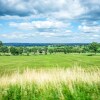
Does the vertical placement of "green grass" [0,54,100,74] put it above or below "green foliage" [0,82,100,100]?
below

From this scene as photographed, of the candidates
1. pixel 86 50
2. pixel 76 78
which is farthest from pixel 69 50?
pixel 76 78

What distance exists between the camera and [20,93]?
31.9 ft

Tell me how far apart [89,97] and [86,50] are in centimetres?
16672

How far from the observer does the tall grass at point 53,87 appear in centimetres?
930

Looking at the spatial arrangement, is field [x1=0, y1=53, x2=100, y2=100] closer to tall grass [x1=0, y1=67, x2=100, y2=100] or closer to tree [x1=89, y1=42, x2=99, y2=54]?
tall grass [x1=0, y1=67, x2=100, y2=100]

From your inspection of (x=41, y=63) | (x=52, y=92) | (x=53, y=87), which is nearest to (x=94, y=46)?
(x=41, y=63)

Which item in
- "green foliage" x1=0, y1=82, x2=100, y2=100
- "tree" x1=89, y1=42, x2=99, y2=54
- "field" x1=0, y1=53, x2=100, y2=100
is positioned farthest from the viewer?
"tree" x1=89, y1=42, x2=99, y2=54

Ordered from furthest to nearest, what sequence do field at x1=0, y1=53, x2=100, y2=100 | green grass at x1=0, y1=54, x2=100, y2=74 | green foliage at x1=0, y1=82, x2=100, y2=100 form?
green grass at x1=0, y1=54, x2=100, y2=74 < field at x1=0, y1=53, x2=100, y2=100 < green foliage at x1=0, y1=82, x2=100, y2=100

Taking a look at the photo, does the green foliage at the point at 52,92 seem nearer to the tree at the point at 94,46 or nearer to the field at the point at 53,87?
the field at the point at 53,87

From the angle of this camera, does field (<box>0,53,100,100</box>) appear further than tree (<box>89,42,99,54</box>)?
No

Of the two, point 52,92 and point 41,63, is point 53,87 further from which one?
point 41,63

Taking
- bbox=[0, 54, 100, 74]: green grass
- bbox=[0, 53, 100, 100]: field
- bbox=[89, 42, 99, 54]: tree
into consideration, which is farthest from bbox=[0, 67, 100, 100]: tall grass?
bbox=[89, 42, 99, 54]: tree

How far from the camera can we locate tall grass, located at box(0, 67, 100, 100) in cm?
930

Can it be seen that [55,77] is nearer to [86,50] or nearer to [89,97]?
[89,97]
